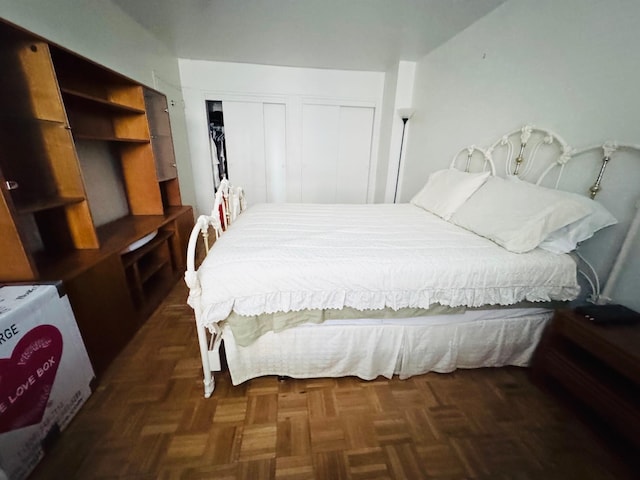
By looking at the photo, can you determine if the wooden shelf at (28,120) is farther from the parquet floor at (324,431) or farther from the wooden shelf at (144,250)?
the parquet floor at (324,431)

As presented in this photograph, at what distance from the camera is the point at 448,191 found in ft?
6.34

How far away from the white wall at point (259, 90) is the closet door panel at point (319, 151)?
12 cm

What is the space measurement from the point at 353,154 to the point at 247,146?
1663 millimetres

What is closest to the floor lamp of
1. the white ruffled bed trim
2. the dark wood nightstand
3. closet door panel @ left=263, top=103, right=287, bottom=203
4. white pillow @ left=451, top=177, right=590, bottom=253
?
white pillow @ left=451, top=177, right=590, bottom=253

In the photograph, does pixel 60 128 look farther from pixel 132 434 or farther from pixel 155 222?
pixel 132 434

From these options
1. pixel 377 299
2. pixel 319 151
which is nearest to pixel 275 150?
pixel 319 151

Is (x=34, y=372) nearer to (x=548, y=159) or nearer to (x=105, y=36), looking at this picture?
(x=105, y=36)

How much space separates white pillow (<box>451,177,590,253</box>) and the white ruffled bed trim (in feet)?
0.80

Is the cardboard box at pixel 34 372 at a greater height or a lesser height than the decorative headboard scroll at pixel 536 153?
lesser

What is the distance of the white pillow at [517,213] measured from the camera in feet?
3.96

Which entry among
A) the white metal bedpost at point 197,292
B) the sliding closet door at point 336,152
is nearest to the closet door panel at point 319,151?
the sliding closet door at point 336,152

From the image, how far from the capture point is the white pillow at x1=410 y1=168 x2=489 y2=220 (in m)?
1.78

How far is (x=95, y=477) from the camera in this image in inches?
36.5

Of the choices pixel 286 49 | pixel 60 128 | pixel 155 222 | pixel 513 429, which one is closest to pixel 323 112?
pixel 286 49
